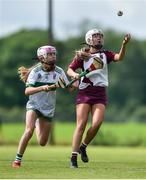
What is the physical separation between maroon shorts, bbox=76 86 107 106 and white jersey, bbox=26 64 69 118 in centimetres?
35

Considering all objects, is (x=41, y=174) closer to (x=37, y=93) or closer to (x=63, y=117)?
(x=37, y=93)

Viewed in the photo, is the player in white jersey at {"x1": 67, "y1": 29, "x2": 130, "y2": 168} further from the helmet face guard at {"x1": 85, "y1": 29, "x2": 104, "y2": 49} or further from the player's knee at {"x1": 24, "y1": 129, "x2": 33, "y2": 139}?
the player's knee at {"x1": 24, "y1": 129, "x2": 33, "y2": 139}

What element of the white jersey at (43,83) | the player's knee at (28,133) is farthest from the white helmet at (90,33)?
the player's knee at (28,133)

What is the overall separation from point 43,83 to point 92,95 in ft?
2.98

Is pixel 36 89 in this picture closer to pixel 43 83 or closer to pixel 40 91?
pixel 40 91

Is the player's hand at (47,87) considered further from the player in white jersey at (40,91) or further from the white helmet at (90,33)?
the white helmet at (90,33)

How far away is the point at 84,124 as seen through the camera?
60.2 feet

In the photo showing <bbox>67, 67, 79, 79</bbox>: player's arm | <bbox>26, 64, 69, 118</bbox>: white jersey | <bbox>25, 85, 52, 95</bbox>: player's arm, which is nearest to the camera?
<bbox>25, 85, 52, 95</bbox>: player's arm

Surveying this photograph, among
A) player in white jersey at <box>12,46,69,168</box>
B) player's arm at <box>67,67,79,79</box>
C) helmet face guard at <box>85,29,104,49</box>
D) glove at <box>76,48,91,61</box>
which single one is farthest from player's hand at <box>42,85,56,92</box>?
helmet face guard at <box>85,29,104,49</box>

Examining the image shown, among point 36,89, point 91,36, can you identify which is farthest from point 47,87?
point 91,36

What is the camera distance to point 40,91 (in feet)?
60.0

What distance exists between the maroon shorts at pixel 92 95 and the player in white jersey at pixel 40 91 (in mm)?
353

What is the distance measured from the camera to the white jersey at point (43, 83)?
18.6 metres

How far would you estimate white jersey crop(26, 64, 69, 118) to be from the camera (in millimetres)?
18641
